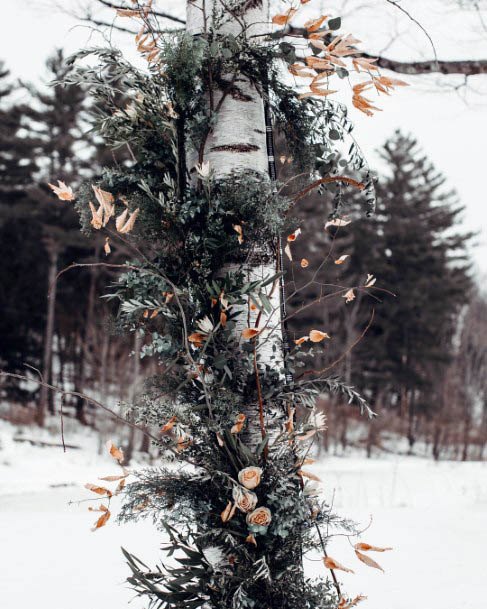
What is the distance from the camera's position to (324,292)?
1630cm

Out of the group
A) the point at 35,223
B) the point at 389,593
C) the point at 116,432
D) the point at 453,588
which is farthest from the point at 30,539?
the point at 35,223

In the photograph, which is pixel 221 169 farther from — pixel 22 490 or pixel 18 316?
pixel 18 316

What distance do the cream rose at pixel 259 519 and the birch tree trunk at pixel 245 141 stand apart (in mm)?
233

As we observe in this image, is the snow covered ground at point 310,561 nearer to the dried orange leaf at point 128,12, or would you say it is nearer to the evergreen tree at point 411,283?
the dried orange leaf at point 128,12

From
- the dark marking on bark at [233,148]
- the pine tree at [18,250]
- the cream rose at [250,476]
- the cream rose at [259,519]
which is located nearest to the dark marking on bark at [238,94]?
the dark marking on bark at [233,148]

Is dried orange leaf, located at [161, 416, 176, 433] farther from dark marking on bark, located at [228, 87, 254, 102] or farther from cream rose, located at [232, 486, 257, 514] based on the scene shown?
dark marking on bark, located at [228, 87, 254, 102]

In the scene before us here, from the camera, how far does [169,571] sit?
69.6 inches

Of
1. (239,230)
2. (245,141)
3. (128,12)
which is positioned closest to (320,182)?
(245,141)

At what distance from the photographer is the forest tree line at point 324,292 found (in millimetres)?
15492

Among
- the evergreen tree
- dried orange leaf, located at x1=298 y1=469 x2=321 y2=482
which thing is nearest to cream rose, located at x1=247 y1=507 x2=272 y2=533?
dried orange leaf, located at x1=298 y1=469 x2=321 y2=482

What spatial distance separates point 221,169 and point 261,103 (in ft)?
→ 1.06

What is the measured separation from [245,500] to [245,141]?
1168mm

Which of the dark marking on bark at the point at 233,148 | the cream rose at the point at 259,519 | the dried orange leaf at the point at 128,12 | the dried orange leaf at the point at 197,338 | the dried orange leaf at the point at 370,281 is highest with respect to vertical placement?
the dried orange leaf at the point at 128,12

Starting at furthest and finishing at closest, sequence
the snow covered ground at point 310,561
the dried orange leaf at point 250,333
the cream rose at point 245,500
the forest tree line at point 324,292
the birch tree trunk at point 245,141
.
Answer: the forest tree line at point 324,292 < the snow covered ground at point 310,561 < the birch tree trunk at point 245,141 < the dried orange leaf at point 250,333 < the cream rose at point 245,500
